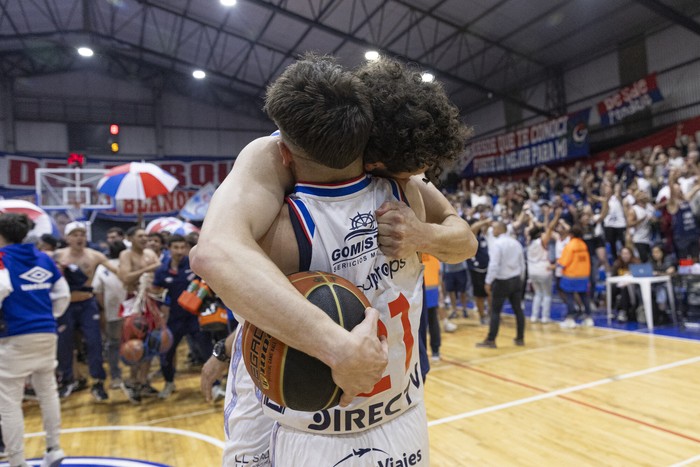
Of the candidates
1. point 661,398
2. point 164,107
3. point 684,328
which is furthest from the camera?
point 164,107

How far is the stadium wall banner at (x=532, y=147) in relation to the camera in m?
15.8

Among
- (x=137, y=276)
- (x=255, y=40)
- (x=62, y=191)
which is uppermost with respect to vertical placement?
(x=255, y=40)

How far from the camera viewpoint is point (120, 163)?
2102 cm

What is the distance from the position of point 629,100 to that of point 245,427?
1594cm

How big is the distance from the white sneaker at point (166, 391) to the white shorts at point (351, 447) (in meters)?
4.98

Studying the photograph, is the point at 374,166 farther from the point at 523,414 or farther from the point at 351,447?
the point at 523,414

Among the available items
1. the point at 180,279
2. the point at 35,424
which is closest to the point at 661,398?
the point at 180,279

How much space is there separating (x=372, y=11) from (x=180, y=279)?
1117 cm

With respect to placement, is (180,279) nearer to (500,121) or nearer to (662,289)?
(662,289)

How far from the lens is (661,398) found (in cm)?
478

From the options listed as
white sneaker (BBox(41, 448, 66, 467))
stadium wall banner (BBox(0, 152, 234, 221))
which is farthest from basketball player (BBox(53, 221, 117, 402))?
stadium wall banner (BBox(0, 152, 234, 221))

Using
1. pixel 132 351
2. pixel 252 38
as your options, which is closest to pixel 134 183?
pixel 132 351

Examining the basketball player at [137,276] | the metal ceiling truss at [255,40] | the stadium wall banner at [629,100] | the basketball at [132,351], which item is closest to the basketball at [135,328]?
the basketball at [132,351]

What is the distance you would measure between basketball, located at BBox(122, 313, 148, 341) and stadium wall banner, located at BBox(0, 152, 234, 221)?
12552 millimetres
